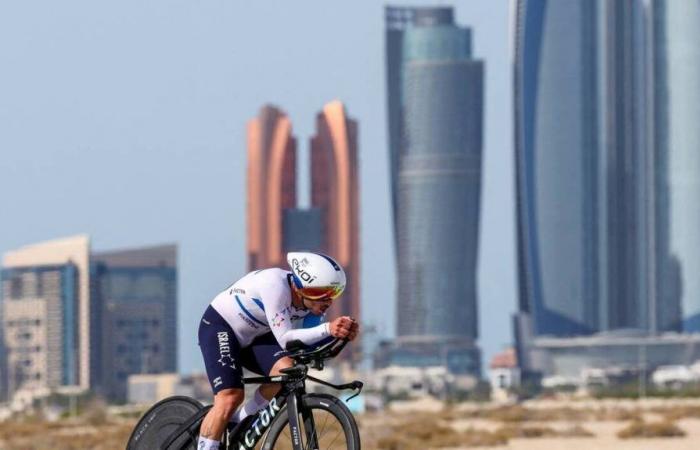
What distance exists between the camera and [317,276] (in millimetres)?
10867

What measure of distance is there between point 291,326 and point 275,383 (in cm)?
39

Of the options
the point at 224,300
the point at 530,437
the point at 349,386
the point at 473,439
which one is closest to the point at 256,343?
the point at 224,300

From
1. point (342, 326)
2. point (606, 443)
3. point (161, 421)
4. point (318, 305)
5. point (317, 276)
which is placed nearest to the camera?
point (342, 326)

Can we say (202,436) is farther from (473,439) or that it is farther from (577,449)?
(473,439)

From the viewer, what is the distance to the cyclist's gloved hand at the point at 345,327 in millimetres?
10625

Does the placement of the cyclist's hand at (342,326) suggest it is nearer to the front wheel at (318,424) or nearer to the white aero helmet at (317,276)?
the white aero helmet at (317,276)

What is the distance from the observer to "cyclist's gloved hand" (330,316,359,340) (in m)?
10.6

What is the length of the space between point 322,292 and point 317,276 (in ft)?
0.30

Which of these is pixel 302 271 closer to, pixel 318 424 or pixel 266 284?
pixel 266 284

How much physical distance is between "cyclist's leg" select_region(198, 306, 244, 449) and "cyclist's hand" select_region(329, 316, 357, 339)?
3.73 feet

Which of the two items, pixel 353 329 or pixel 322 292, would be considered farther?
pixel 322 292

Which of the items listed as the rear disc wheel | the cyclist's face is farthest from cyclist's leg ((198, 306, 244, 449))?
the rear disc wheel

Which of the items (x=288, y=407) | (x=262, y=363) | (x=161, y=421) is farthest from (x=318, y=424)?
(x=161, y=421)

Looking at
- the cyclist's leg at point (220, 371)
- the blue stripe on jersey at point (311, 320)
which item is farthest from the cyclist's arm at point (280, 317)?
the cyclist's leg at point (220, 371)
